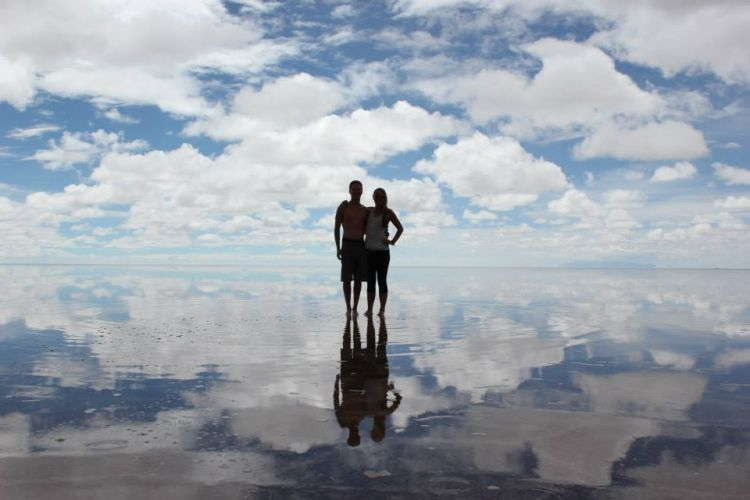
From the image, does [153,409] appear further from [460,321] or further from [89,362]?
[460,321]

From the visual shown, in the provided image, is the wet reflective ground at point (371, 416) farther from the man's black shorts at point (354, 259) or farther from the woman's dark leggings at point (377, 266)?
the man's black shorts at point (354, 259)

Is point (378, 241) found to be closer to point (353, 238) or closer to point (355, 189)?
point (353, 238)

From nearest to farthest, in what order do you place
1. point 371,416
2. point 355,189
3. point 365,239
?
1. point 371,416
2. point 355,189
3. point 365,239

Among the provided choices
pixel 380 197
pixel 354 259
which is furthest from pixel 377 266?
pixel 380 197

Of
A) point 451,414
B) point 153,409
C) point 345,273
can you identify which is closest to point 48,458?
point 153,409

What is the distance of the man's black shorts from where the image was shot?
12.3 metres

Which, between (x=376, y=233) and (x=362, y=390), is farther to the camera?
(x=376, y=233)

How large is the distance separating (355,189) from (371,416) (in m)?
8.49

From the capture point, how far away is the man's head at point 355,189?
39.7 ft

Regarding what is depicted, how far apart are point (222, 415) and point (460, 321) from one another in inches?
290

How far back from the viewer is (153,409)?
4145mm

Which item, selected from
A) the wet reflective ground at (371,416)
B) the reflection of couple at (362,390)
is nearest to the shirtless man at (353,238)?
the wet reflective ground at (371,416)

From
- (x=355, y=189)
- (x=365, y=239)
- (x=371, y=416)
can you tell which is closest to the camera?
(x=371, y=416)

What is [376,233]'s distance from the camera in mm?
12195
